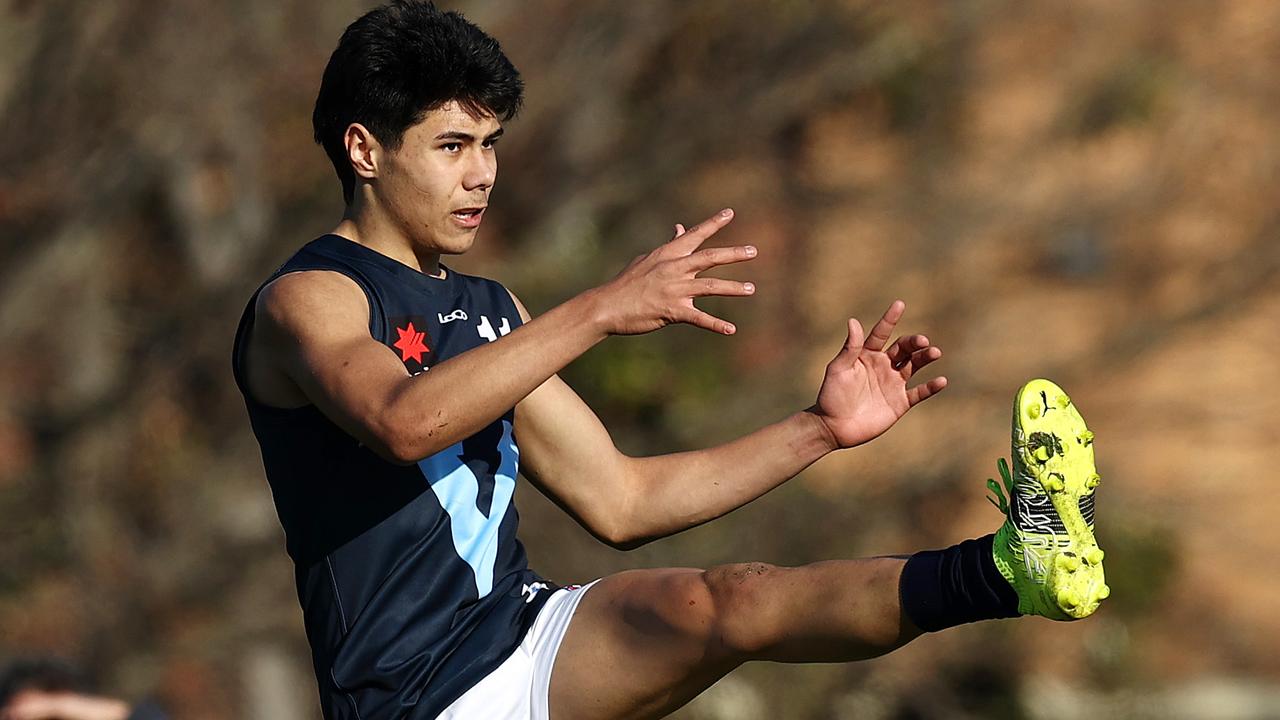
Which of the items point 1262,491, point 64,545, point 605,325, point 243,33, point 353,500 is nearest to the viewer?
point 605,325

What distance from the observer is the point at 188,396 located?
1277cm

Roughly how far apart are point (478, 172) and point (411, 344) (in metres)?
0.42

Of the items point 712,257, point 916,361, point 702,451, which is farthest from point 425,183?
point 916,361

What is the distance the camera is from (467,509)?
3854 millimetres

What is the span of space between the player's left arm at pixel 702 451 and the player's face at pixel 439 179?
0.44 m

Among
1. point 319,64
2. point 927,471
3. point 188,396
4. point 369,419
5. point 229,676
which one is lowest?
point 369,419

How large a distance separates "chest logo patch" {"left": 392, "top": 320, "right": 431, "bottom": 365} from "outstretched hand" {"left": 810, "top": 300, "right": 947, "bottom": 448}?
0.92 m

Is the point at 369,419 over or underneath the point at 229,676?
underneath

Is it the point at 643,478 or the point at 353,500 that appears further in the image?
the point at 643,478

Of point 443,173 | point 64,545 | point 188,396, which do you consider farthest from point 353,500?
point 188,396

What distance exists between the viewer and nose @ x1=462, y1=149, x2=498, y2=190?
3.87 metres

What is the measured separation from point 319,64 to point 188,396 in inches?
133

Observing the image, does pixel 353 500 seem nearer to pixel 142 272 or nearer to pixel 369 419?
pixel 369 419

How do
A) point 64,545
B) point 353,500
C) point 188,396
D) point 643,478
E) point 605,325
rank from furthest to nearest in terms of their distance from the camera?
point 188,396 < point 64,545 < point 643,478 < point 353,500 < point 605,325
